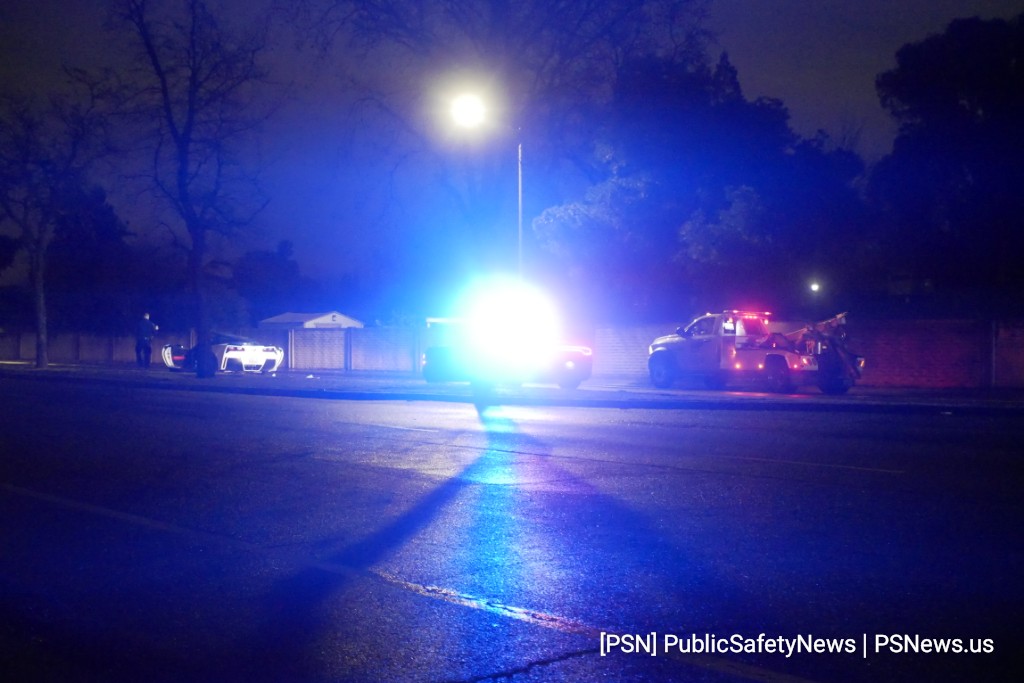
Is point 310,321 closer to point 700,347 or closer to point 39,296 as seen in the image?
point 39,296

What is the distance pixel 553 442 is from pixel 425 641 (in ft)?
31.8

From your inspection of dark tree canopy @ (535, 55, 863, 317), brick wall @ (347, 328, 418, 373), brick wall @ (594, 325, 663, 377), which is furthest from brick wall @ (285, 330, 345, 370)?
brick wall @ (594, 325, 663, 377)

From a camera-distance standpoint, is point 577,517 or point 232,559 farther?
point 577,517

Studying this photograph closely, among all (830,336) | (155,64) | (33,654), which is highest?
(155,64)

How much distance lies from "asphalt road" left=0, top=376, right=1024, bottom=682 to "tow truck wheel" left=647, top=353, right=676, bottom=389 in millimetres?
12763

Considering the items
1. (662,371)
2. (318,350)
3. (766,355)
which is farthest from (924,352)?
(318,350)

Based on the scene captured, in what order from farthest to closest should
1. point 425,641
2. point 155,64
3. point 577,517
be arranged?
point 155,64 < point 577,517 < point 425,641

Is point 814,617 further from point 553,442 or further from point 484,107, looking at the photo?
point 484,107

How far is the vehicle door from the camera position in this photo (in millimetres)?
26672

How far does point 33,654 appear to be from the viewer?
233 inches

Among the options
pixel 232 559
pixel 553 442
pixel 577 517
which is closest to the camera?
pixel 232 559

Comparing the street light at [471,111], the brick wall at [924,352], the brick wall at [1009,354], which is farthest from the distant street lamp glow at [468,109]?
the brick wall at [1009,354]

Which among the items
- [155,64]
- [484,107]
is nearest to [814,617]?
[484,107]

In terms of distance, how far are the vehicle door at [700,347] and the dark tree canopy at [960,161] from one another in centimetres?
1016
